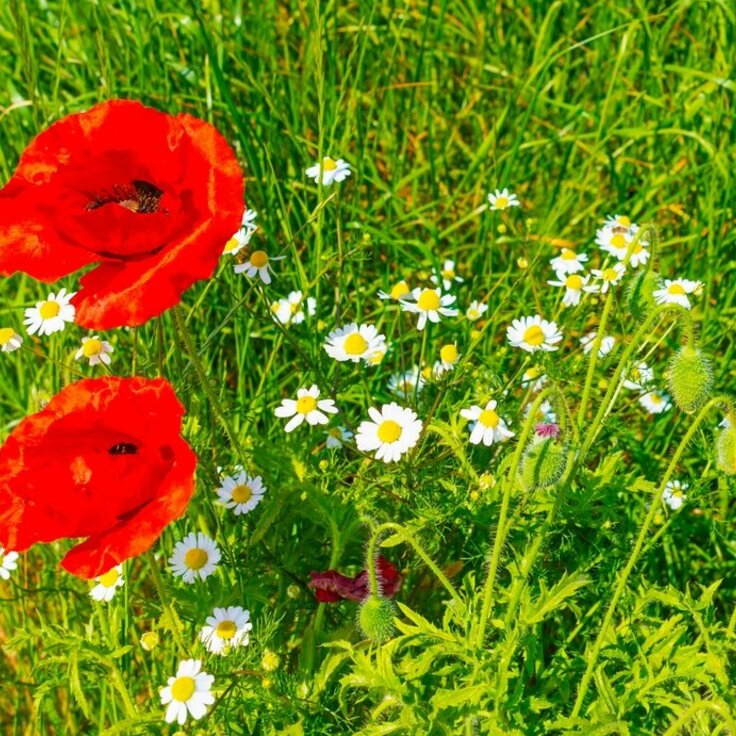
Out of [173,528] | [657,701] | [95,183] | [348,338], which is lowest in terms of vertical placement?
[173,528]

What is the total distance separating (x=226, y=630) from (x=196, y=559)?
0.51 ft

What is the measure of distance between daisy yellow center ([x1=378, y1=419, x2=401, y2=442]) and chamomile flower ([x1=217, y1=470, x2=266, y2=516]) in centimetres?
23

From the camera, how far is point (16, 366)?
271 centimetres

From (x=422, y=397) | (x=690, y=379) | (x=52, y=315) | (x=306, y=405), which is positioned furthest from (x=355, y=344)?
(x=690, y=379)

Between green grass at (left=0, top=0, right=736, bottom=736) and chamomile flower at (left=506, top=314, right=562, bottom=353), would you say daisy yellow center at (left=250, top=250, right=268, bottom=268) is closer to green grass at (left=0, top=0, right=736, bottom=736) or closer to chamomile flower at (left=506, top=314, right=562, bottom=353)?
green grass at (left=0, top=0, right=736, bottom=736)

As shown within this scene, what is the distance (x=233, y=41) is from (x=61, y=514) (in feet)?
6.68

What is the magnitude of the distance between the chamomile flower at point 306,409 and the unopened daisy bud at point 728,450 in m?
0.72

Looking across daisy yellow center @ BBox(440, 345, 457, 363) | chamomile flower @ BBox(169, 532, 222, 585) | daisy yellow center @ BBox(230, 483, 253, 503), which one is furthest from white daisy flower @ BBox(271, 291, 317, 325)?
chamomile flower @ BBox(169, 532, 222, 585)

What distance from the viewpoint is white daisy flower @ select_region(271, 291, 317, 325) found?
2086 mm

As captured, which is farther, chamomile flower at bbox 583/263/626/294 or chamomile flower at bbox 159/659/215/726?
chamomile flower at bbox 583/263/626/294

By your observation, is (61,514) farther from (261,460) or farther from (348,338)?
(348,338)

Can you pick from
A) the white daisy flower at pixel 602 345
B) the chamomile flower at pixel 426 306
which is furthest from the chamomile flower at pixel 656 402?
the chamomile flower at pixel 426 306

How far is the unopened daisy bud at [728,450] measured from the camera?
1.41 metres

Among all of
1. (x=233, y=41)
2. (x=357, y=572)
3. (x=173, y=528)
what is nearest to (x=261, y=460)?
(x=173, y=528)
